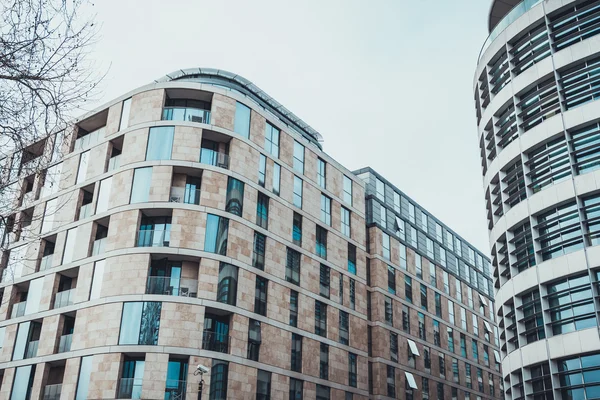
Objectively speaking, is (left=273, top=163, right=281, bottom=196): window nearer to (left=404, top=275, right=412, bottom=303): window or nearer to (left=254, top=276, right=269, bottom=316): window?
(left=254, top=276, right=269, bottom=316): window

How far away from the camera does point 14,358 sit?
3866 cm

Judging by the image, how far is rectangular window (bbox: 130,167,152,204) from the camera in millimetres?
37094

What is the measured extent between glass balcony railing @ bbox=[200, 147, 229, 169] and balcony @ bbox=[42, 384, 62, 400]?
15.1m

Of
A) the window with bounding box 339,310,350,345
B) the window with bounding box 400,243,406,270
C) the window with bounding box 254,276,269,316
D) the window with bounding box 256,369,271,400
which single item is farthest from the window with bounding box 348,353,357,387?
the window with bounding box 400,243,406,270

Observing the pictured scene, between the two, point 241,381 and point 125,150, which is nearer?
point 241,381

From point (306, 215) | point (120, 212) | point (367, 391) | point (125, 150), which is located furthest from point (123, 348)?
point (367, 391)

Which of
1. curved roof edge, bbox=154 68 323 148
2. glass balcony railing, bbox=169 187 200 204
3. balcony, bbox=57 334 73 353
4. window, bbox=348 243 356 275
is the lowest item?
balcony, bbox=57 334 73 353

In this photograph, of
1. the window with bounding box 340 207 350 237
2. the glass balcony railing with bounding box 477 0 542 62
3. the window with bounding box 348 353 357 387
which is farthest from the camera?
the window with bounding box 340 207 350 237

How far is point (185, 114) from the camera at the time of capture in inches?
1563

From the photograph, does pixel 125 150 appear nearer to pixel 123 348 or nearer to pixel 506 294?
pixel 123 348

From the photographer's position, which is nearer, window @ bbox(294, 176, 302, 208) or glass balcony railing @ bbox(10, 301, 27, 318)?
glass balcony railing @ bbox(10, 301, 27, 318)

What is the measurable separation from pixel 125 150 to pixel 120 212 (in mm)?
4242

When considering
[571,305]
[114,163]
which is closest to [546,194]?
[571,305]

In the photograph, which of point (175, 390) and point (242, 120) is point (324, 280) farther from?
point (175, 390)
